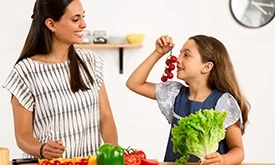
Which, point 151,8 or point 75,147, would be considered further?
point 151,8

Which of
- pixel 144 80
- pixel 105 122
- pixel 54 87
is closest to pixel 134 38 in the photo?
pixel 144 80

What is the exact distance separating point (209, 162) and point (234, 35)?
248cm

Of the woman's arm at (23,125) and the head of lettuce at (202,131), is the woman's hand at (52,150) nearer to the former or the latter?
the woman's arm at (23,125)

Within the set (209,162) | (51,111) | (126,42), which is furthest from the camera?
(126,42)

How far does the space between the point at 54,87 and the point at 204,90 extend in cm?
68

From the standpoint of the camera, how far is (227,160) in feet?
8.05

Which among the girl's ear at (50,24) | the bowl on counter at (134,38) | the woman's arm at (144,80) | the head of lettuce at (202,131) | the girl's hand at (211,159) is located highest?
the girl's ear at (50,24)

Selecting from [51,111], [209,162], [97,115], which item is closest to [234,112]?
[209,162]

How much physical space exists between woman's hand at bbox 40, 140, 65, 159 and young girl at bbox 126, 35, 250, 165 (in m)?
0.57

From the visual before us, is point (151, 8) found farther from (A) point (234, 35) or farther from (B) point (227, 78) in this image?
(B) point (227, 78)

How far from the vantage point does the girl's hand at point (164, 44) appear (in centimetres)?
282

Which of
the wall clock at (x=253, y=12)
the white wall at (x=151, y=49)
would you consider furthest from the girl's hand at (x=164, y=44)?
the wall clock at (x=253, y=12)

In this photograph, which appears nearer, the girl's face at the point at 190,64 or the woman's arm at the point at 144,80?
the girl's face at the point at 190,64

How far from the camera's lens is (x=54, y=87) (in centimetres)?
271
